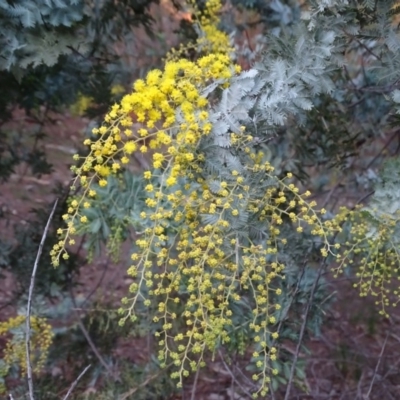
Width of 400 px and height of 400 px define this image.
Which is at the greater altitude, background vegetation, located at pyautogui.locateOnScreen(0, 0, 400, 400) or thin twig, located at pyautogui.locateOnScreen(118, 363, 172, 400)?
background vegetation, located at pyautogui.locateOnScreen(0, 0, 400, 400)

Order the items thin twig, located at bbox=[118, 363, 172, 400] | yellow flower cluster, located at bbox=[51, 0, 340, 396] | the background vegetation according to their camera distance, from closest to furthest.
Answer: yellow flower cluster, located at bbox=[51, 0, 340, 396] < the background vegetation < thin twig, located at bbox=[118, 363, 172, 400]

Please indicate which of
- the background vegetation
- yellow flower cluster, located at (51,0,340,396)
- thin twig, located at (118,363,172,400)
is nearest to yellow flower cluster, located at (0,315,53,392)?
the background vegetation

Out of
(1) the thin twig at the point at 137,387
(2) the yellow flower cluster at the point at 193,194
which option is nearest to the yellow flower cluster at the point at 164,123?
(2) the yellow flower cluster at the point at 193,194

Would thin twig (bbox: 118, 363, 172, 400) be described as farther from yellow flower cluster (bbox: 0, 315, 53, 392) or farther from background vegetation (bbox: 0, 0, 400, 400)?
yellow flower cluster (bbox: 0, 315, 53, 392)

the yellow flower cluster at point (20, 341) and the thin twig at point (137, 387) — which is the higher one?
the yellow flower cluster at point (20, 341)

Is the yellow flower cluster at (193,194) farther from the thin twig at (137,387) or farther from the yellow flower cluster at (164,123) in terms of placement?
the thin twig at (137,387)

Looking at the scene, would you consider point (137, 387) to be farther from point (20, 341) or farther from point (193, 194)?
point (193, 194)

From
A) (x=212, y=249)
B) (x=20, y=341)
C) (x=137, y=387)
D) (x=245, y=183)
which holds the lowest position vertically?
(x=137, y=387)

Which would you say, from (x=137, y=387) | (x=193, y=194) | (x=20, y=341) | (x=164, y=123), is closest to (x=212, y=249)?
(x=193, y=194)

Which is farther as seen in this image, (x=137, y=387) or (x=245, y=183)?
(x=137, y=387)

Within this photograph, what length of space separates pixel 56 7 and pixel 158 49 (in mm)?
1750

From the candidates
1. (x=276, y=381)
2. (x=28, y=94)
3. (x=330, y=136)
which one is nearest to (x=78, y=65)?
(x=28, y=94)

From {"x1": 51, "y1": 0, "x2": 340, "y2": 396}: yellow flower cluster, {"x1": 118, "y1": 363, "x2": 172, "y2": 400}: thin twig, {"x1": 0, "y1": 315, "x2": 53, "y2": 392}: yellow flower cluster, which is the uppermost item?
{"x1": 51, "y1": 0, "x2": 340, "y2": 396}: yellow flower cluster

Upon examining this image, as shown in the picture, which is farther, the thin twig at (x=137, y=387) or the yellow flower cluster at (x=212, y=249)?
the thin twig at (x=137, y=387)
